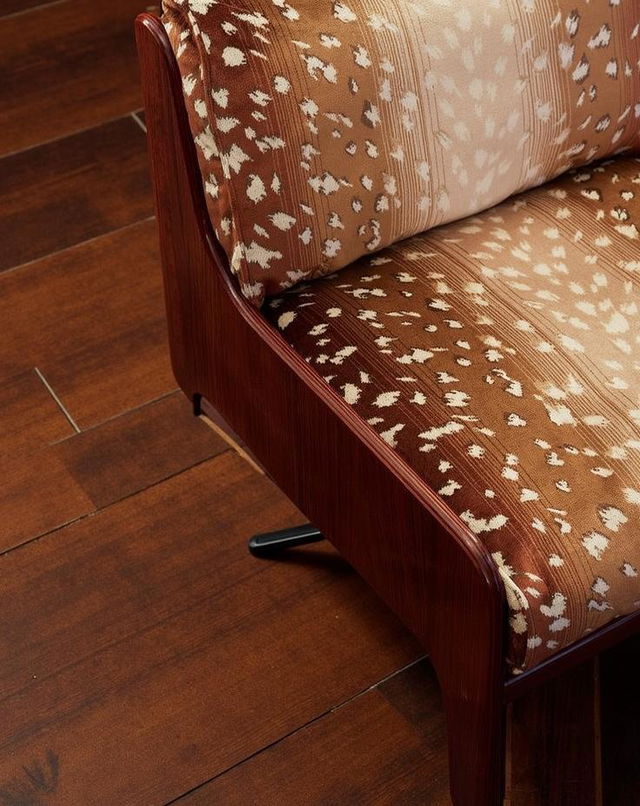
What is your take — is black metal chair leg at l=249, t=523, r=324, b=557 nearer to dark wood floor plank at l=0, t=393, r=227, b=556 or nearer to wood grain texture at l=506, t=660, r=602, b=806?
dark wood floor plank at l=0, t=393, r=227, b=556

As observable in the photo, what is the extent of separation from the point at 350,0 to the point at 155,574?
0.73 m

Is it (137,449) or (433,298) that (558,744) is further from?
(137,449)

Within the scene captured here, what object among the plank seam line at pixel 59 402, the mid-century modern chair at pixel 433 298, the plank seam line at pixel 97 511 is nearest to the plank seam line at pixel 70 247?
the plank seam line at pixel 59 402

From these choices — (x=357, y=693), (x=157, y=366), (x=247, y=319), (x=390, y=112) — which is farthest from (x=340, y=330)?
(x=157, y=366)

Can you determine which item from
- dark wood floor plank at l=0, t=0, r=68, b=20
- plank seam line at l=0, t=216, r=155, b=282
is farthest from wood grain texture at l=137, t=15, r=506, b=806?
dark wood floor plank at l=0, t=0, r=68, b=20

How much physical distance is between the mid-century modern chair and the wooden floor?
264 mm

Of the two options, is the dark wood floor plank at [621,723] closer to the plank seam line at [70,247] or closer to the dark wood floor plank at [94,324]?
the dark wood floor plank at [94,324]

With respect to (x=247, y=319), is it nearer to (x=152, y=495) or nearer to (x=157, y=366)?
(x=152, y=495)

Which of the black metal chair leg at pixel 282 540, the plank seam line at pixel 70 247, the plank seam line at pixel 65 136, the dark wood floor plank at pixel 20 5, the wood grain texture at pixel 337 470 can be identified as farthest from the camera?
the dark wood floor plank at pixel 20 5

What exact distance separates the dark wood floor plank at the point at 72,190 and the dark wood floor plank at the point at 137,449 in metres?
0.41

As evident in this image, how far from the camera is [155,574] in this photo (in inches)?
57.8

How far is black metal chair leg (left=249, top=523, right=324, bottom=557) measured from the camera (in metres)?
1.46

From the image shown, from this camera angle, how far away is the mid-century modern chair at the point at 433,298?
100cm

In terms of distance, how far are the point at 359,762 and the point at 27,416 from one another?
27.3 inches
